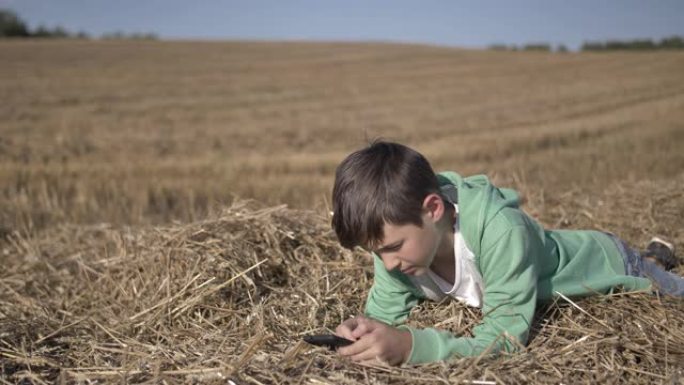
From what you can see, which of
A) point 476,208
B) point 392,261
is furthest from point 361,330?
point 476,208

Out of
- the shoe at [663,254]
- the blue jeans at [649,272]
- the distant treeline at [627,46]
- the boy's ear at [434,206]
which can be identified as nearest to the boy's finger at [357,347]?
the boy's ear at [434,206]

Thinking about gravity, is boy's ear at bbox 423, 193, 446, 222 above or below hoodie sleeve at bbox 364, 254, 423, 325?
above

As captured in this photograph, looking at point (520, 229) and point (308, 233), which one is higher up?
point (520, 229)

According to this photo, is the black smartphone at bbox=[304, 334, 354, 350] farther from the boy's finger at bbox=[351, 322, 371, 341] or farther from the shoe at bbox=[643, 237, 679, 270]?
the shoe at bbox=[643, 237, 679, 270]

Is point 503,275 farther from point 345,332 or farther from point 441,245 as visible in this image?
point 345,332

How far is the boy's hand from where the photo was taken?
2133 millimetres

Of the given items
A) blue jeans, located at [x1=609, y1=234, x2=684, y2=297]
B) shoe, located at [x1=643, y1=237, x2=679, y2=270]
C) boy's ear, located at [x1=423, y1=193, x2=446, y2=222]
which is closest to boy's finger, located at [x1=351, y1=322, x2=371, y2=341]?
boy's ear, located at [x1=423, y1=193, x2=446, y2=222]

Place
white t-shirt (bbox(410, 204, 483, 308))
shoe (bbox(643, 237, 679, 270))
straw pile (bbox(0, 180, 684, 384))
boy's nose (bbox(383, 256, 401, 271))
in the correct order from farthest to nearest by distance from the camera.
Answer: shoe (bbox(643, 237, 679, 270)) → white t-shirt (bbox(410, 204, 483, 308)) → boy's nose (bbox(383, 256, 401, 271)) → straw pile (bbox(0, 180, 684, 384))

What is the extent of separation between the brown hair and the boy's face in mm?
25

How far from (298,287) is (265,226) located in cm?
56

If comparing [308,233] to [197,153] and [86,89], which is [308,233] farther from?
[86,89]

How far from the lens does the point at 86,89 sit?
15.1 meters

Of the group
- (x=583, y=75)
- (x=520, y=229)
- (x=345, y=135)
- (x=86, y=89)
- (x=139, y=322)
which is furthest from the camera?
(x=583, y=75)

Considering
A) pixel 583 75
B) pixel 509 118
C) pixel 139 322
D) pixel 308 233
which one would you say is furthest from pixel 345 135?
pixel 583 75
